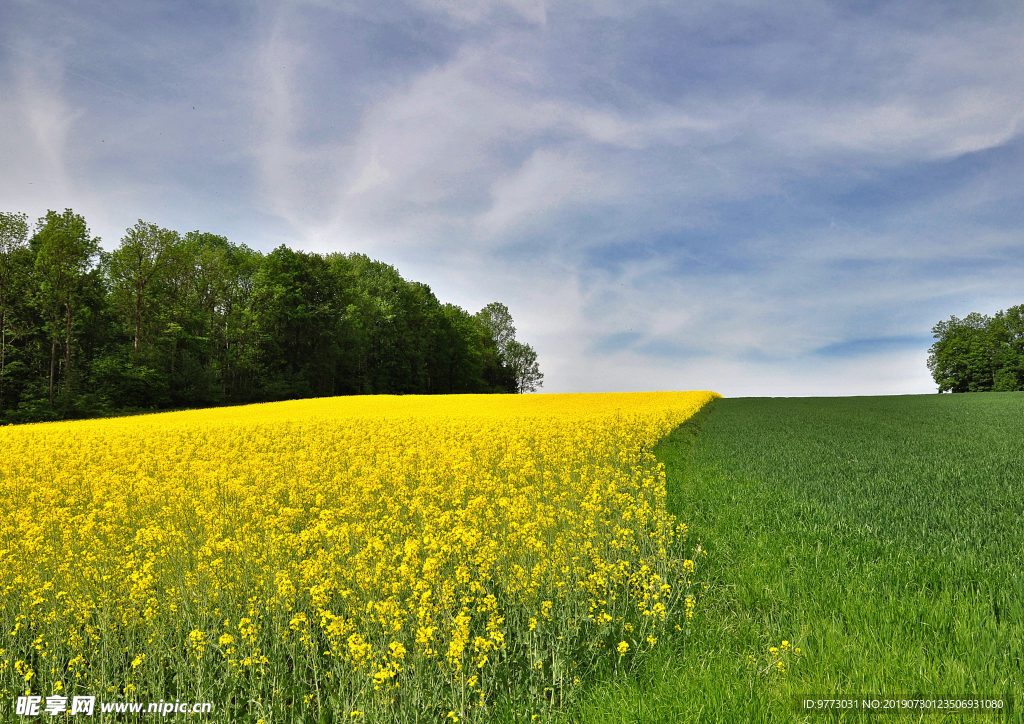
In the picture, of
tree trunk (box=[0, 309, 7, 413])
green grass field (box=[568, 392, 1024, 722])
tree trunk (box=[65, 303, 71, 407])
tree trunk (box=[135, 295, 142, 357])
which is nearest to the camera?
green grass field (box=[568, 392, 1024, 722])

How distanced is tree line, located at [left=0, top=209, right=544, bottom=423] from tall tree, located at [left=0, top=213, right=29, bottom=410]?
0.25 ft

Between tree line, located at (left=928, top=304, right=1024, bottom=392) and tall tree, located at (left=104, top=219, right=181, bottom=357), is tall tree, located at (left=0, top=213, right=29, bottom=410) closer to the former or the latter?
tall tree, located at (left=104, top=219, right=181, bottom=357)

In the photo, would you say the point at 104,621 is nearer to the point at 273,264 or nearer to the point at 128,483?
the point at 128,483

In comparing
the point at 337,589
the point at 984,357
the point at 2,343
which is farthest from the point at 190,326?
the point at 984,357

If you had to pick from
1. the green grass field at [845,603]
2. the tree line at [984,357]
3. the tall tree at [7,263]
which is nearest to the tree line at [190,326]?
the tall tree at [7,263]

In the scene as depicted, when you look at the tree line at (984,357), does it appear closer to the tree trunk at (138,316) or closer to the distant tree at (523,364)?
the distant tree at (523,364)

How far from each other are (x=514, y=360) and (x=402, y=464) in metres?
73.5

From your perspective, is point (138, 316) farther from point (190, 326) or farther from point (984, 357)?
point (984, 357)

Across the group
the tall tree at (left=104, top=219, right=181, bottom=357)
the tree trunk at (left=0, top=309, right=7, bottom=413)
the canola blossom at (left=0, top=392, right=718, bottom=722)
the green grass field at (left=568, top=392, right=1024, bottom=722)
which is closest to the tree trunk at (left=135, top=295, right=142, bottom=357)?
the tall tree at (left=104, top=219, right=181, bottom=357)

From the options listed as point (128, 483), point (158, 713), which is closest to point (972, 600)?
point (158, 713)

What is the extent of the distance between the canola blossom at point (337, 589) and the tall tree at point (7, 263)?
89.3 ft

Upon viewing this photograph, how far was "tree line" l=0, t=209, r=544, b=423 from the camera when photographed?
96.1 ft

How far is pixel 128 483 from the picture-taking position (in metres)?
8.73

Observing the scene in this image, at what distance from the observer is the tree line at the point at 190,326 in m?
29.3
